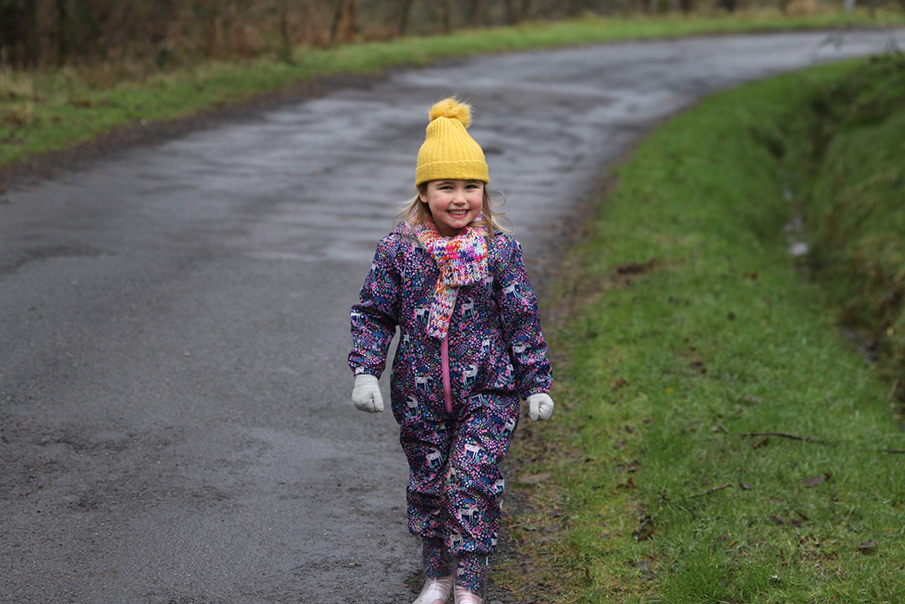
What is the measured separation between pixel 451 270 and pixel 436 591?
126 centimetres

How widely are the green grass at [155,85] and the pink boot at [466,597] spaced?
8523 millimetres

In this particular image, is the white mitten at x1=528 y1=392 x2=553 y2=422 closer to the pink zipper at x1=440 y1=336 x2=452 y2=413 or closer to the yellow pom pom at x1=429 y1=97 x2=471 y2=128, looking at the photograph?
the pink zipper at x1=440 y1=336 x2=452 y2=413

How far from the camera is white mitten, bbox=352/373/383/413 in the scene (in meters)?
3.54

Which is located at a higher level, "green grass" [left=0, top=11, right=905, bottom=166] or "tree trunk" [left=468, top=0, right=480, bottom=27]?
"tree trunk" [left=468, top=0, right=480, bottom=27]

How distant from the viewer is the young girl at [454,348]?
3.60m

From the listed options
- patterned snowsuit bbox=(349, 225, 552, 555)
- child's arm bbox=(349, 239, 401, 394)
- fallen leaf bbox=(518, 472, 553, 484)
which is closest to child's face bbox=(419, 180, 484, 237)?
patterned snowsuit bbox=(349, 225, 552, 555)

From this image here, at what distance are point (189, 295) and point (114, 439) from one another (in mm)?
2303

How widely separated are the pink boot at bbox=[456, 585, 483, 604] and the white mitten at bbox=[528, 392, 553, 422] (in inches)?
27.8

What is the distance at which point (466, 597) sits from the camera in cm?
366

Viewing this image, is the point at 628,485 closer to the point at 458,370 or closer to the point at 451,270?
the point at 458,370

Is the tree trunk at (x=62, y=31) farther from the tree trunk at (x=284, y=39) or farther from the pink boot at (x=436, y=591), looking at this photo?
the pink boot at (x=436, y=591)

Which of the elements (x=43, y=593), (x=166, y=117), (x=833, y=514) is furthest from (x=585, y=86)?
(x=43, y=593)

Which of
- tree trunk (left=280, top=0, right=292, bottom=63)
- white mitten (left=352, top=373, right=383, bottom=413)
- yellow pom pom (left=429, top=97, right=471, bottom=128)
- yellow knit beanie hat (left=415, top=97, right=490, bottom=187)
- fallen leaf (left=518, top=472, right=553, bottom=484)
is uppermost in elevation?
tree trunk (left=280, top=0, right=292, bottom=63)

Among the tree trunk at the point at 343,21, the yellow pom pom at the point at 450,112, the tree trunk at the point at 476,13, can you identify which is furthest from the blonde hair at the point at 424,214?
the tree trunk at the point at 476,13
